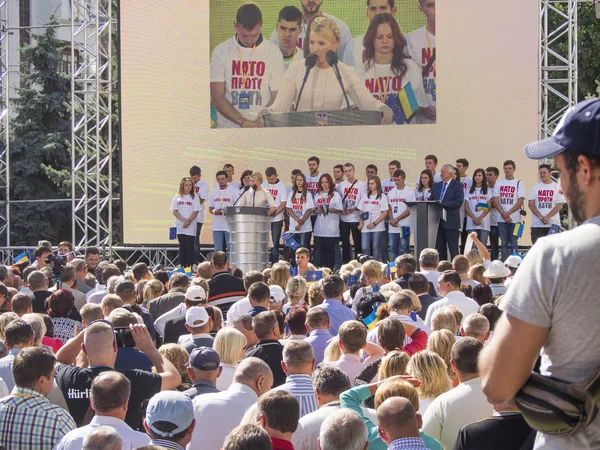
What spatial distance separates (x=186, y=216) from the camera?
16109mm

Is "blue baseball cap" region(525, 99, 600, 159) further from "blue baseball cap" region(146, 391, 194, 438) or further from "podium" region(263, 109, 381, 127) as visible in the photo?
"podium" region(263, 109, 381, 127)

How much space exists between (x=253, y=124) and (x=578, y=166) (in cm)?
1558

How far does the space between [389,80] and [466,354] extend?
41.6 ft

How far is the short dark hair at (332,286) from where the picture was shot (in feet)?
22.6

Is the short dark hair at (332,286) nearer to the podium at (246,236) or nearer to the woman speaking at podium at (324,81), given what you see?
the podium at (246,236)

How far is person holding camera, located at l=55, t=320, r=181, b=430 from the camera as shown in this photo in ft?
15.4

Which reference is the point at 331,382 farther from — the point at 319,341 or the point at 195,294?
the point at 195,294

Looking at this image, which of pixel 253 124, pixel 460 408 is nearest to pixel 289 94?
pixel 253 124

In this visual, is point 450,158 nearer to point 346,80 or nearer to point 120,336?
point 346,80

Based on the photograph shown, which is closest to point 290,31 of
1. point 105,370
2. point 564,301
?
point 105,370

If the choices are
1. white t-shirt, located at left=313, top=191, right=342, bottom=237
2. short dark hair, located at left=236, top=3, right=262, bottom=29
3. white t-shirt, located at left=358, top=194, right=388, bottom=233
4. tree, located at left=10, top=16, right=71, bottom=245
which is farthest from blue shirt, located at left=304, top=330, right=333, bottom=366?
tree, located at left=10, top=16, right=71, bottom=245

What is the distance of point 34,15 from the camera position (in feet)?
120

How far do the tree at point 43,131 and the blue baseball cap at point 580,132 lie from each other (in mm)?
26699

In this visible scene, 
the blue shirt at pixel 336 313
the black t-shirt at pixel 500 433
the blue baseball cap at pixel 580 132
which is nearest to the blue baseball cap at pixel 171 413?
the black t-shirt at pixel 500 433
